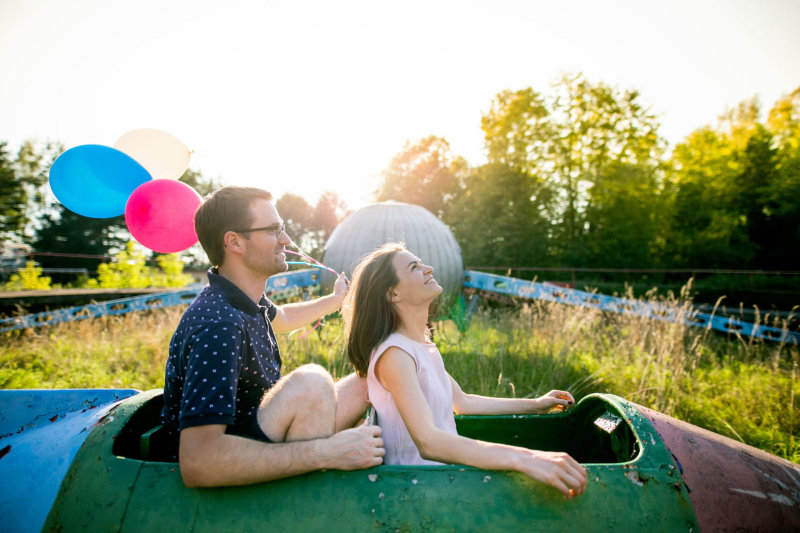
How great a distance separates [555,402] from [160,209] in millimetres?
2255

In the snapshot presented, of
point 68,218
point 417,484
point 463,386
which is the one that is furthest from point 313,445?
point 68,218

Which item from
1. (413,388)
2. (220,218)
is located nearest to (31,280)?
(220,218)

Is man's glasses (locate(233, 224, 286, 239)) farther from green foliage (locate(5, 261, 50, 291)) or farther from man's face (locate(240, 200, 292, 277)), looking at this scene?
green foliage (locate(5, 261, 50, 291))

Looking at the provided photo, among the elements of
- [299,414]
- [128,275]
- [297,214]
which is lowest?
[128,275]

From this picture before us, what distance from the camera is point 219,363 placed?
1325 mm

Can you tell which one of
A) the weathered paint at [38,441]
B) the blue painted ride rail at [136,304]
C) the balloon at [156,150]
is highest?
the balloon at [156,150]

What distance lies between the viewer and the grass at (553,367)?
353cm

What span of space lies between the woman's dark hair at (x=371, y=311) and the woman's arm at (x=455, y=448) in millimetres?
192

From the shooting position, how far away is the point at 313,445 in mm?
1306

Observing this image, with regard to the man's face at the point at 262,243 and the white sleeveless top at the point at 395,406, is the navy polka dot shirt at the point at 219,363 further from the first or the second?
the white sleeveless top at the point at 395,406

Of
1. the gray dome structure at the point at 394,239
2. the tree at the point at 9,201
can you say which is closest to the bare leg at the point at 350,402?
the gray dome structure at the point at 394,239

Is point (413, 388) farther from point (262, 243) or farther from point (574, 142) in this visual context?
point (574, 142)

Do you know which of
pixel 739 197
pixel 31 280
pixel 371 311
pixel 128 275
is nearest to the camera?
pixel 371 311

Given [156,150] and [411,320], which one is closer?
[411,320]
